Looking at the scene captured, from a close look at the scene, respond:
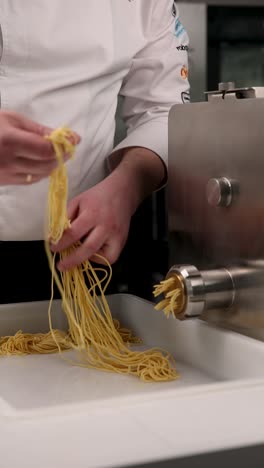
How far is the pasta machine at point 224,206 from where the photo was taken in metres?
1.17

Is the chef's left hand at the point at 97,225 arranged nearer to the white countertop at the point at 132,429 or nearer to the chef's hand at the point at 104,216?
the chef's hand at the point at 104,216

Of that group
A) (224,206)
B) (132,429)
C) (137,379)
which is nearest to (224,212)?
(224,206)

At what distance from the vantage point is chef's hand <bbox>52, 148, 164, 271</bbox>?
4.06ft

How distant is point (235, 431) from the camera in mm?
792

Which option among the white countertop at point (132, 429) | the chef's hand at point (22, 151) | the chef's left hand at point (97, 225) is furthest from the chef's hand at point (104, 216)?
the white countertop at point (132, 429)

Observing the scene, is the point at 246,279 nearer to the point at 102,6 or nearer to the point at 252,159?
the point at 252,159

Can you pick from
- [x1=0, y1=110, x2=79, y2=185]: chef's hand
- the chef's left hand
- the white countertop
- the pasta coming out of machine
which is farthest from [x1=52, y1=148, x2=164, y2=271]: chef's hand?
the white countertop

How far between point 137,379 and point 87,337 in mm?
155

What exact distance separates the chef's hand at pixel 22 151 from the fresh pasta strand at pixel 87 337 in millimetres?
99

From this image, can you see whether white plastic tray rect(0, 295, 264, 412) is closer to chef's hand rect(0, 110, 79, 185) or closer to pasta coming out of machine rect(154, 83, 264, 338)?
pasta coming out of machine rect(154, 83, 264, 338)

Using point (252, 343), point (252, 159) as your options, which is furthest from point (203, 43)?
point (252, 343)

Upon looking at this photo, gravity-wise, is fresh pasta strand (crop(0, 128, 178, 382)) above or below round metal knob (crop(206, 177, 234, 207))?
below

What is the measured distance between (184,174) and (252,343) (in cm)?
38

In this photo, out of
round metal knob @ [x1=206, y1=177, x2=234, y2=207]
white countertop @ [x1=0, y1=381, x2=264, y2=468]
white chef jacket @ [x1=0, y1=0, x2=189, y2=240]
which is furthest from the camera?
white chef jacket @ [x1=0, y1=0, x2=189, y2=240]
